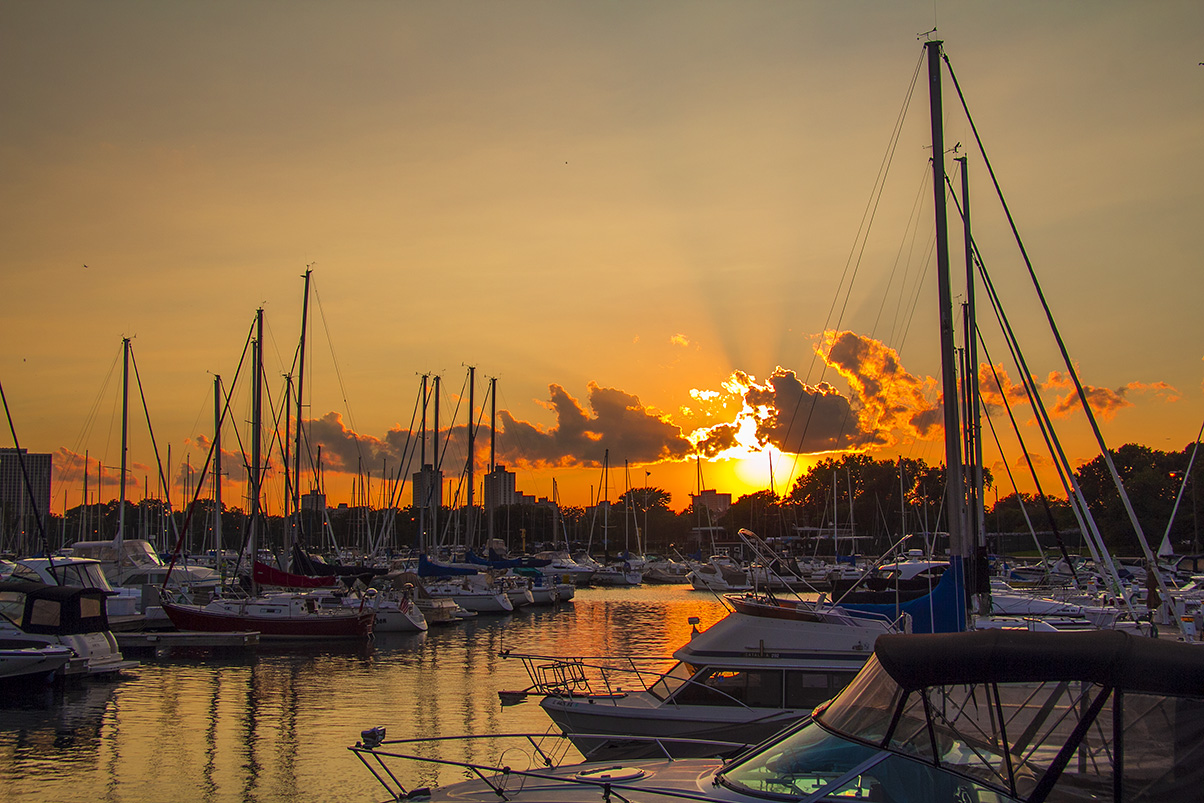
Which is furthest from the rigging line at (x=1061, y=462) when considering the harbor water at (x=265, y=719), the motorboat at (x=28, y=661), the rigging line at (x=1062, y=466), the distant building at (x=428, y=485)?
the distant building at (x=428, y=485)

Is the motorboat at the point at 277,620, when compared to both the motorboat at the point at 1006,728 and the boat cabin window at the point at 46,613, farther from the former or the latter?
the motorboat at the point at 1006,728

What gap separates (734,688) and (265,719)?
510 inches

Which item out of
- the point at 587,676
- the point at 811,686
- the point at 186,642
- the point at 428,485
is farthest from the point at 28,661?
the point at 428,485

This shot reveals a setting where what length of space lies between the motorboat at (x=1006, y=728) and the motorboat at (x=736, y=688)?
851 centimetres

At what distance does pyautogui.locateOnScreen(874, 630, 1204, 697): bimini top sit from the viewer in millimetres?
6637

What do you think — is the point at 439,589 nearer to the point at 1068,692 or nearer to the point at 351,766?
the point at 351,766

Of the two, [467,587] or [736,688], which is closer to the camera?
[736,688]

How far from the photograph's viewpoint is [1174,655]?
6.67 m

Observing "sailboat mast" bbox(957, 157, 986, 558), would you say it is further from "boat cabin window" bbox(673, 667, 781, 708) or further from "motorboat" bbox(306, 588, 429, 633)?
"motorboat" bbox(306, 588, 429, 633)

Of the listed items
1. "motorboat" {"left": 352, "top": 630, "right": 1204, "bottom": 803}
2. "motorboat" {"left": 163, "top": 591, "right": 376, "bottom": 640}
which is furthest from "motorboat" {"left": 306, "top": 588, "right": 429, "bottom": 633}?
"motorboat" {"left": 352, "top": 630, "right": 1204, "bottom": 803}

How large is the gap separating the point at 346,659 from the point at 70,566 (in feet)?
34.7

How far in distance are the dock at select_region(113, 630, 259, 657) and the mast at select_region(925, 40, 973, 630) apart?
28.2 meters

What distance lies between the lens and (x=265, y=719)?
23969mm

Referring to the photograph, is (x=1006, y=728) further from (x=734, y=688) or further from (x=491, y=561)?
(x=491, y=561)
